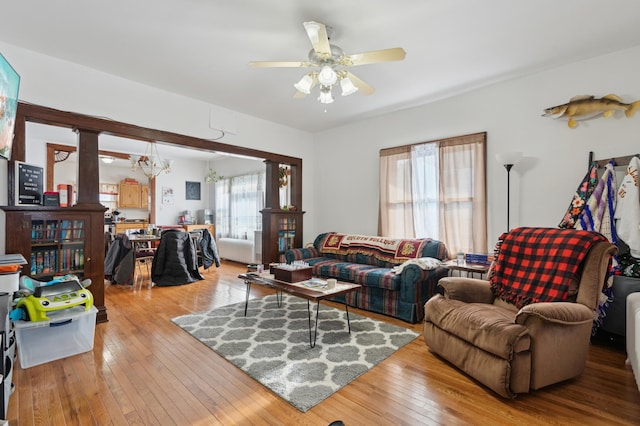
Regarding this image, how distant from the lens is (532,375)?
1932 mm

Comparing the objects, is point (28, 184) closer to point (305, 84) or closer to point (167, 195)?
point (305, 84)

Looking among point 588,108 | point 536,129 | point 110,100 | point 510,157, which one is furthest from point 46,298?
point 588,108

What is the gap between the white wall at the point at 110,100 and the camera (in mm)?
2912

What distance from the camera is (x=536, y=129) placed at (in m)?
3.33

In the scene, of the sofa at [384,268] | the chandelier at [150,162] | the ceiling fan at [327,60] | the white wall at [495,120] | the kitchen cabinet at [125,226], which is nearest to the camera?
the ceiling fan at [327,60]

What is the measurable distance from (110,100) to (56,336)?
245 centimetres

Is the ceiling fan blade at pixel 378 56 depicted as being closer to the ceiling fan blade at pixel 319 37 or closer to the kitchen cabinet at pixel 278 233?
the ceiling fan blade at pixel 319 37

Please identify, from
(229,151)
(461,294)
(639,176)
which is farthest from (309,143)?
(639,176)

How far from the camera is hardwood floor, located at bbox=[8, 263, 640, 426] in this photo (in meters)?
1.77

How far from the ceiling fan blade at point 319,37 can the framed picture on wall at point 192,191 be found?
7111mm

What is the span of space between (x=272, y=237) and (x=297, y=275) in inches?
81.0

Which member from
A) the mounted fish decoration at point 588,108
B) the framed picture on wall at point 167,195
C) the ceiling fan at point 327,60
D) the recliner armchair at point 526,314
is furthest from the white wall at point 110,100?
the framed picture on wall at point 167,195

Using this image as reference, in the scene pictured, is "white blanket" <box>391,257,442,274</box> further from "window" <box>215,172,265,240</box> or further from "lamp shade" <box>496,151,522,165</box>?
"window" <box>215,172,265,240</box>

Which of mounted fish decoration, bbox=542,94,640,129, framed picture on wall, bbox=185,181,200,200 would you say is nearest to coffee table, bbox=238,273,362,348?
mounted fish decoration, bbox=542,94,640,129
